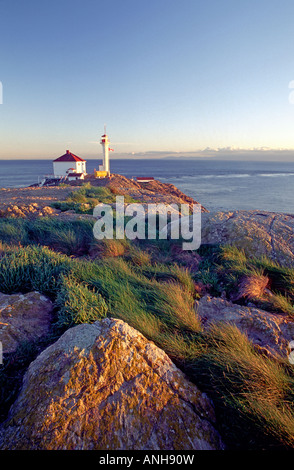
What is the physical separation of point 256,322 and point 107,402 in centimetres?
184

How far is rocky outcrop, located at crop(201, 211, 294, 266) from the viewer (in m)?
4.96

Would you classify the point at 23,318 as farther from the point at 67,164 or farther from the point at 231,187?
the point at 231,187

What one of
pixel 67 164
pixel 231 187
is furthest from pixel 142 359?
pixel 231 187

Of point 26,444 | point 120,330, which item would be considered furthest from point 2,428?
point 120,330

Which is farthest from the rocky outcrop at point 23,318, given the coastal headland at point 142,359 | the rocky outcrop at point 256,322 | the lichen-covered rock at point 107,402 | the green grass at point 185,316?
the rocky outcrop at point 256,322

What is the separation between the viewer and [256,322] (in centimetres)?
295

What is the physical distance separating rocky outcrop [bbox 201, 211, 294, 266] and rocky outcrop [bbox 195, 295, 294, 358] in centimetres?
195

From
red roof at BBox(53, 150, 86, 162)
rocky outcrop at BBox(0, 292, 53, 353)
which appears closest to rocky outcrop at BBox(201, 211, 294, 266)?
rocky outcrop at BBox(0, 292, 53, 353)

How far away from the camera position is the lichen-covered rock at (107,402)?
5.75ft

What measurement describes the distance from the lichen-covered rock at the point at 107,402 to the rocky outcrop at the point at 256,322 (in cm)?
88

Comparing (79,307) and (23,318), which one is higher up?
(79,307)

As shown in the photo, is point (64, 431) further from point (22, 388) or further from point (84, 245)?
point (84, 245)

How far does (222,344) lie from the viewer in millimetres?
2508
